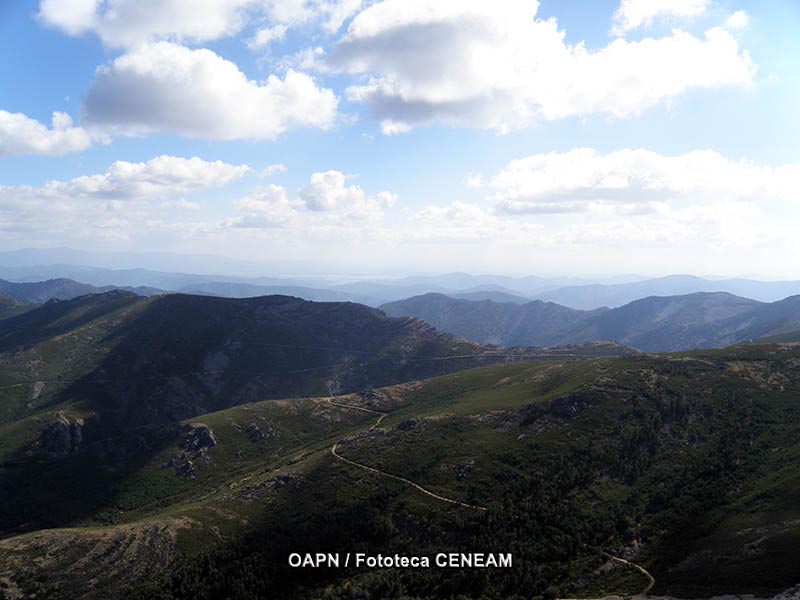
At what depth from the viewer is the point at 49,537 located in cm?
12606

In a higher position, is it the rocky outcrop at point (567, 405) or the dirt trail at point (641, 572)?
the rocky outcrop at point (567, 405)

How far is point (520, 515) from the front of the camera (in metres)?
126

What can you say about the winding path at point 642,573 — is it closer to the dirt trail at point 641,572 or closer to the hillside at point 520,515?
the dirt trail at point 641,572

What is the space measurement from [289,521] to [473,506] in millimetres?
54062

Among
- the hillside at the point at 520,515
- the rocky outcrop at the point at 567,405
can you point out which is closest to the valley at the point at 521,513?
the hillside at the point at 520,515

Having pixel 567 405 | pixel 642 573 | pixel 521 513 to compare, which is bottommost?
pixel 642 573

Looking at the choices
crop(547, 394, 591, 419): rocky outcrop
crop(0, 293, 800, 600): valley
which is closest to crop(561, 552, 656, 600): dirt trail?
crop(0, 293, 800, 600): valley

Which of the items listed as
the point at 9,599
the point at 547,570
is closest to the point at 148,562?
the point at 9,599

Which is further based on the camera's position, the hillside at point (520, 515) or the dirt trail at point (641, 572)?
the hillside at point (520, 515)

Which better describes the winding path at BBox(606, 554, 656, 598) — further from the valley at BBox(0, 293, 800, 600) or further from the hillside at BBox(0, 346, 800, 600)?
the hillside at BBox(0, 346, 800, 600)

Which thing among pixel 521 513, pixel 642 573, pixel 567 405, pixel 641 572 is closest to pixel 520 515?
pixel 521 513

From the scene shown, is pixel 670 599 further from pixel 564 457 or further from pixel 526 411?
pixel 526 411

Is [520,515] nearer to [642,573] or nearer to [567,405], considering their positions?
[642,573]

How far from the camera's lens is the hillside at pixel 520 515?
4099 inches
